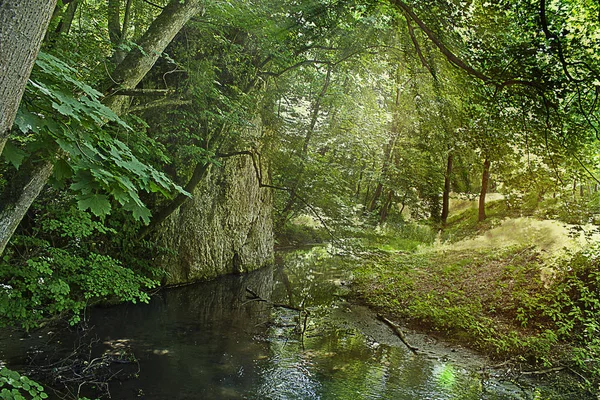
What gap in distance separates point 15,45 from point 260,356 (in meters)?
6.25

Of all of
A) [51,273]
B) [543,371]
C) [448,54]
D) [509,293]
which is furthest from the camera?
[509,293]

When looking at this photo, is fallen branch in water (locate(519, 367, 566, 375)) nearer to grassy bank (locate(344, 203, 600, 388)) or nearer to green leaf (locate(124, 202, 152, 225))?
grassy bank (locate(344, 203, 600, 388))

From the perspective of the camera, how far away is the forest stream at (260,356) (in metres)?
5.72

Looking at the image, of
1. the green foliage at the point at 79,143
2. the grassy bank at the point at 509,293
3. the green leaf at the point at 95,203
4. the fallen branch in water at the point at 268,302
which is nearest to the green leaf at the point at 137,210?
the green foliage at the point at 79,143

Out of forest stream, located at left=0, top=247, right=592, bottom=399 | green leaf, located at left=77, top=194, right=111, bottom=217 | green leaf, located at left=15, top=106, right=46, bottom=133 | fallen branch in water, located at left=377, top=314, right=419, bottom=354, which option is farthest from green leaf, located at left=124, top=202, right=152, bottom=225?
fallen branch in water, located at left=377, top=314, right=419, bottom=354

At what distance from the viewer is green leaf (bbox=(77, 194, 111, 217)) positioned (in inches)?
92.4

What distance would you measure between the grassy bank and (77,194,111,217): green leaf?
7.06m

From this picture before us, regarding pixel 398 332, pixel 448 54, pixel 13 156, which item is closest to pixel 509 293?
pixel 398 332

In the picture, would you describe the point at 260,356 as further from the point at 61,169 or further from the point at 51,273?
the point at 61,169

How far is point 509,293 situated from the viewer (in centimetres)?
913

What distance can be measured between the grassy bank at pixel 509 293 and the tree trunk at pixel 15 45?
7.67 metres

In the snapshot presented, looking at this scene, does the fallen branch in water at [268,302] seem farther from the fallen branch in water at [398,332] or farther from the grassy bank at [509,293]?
the grassy bank at [509,293]

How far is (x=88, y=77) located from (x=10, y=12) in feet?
16.7

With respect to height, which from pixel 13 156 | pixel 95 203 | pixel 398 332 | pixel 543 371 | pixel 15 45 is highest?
pixel 15 45
